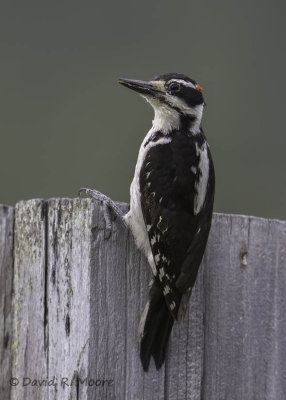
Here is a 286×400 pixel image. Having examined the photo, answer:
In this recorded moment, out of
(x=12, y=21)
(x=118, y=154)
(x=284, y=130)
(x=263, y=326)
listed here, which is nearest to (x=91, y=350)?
(x=263, y=326)

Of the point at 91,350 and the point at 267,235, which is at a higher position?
the point at 267,235

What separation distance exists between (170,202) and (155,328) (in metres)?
0.61

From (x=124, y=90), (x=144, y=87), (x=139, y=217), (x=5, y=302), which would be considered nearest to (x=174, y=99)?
(x=144, y=87)

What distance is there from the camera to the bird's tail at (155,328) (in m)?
3.03

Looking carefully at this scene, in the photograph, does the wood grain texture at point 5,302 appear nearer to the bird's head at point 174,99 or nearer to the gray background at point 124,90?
the bird's head at point 174,99

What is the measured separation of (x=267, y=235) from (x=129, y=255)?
621mm

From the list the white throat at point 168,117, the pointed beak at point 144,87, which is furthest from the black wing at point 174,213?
the pointed beak at point 144,87

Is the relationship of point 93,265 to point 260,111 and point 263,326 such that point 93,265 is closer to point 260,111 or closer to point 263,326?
point 263,326

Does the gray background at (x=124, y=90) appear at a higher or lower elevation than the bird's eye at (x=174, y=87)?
higher

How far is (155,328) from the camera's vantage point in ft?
10.1

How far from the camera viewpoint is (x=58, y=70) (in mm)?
6477

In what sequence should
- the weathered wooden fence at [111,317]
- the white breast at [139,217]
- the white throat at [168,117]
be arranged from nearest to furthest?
the weathered wooden fence at [111,317]
the white breast at [139,217]
the white throat at [168,117]

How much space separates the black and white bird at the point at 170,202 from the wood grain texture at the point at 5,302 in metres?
0.37

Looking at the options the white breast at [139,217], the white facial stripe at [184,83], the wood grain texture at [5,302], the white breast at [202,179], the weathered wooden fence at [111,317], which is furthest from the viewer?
the white facial stripe at [184,83]
